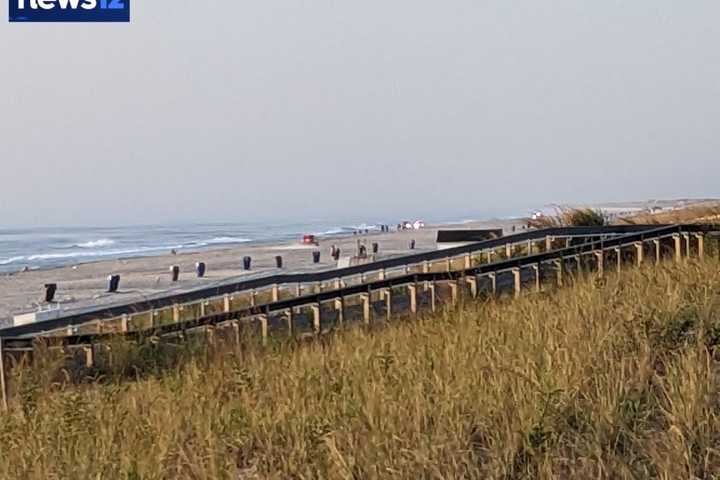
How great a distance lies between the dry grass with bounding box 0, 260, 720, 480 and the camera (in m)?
5.09

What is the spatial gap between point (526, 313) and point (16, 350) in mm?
6153

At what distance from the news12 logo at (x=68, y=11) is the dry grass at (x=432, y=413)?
1847 cm

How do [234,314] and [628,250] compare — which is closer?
[234,314]

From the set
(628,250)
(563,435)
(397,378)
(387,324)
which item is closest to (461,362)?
(397,378)

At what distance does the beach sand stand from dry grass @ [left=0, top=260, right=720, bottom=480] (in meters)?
22.3

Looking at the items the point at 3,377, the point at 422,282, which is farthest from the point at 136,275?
the point at 3,377

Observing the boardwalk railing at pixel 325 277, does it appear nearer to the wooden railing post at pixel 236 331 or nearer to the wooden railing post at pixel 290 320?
the wooden railing post at pixel 290 320

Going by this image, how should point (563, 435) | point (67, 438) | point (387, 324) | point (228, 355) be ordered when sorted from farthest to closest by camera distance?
point (387, 324), point (228, 355), point (67, 438), point (563, 435)

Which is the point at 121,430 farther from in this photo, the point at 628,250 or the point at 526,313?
the point at 628,250

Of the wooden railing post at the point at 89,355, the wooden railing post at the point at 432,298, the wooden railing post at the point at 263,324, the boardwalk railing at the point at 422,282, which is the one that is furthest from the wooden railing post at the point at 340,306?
the wooden railing post at the point at 89,355

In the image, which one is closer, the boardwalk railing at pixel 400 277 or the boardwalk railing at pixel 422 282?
the boardwalk railing at pixel 422 282

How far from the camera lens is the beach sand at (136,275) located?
36406 mm

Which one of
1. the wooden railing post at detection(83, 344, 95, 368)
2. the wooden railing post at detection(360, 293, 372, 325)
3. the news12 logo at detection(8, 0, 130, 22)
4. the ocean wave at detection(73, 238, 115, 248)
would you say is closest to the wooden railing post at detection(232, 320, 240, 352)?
the wooden railing post at detection(83, 344, 95, 368)

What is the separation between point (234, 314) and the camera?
1298 centimetres
